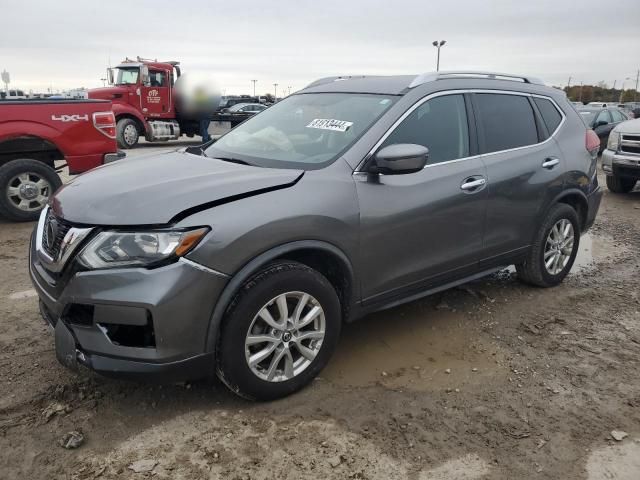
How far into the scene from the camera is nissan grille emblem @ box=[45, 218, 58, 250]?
284 cm

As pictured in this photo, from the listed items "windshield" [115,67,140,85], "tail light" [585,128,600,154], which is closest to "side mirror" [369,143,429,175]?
"tail light" [585,128,600,154]

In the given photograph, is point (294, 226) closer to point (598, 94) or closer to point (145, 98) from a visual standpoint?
point (145, 98)

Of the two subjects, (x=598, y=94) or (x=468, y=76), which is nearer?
(x=468, y=76)

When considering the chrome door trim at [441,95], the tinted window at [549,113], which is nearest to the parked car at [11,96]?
the chrome door trim at [441,95]

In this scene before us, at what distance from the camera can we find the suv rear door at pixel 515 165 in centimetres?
393

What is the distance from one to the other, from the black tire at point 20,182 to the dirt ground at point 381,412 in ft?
10.0

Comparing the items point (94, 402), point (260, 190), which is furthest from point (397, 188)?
point (94, 402)

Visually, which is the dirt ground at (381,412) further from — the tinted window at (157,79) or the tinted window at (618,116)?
the tinted window at (157,79)

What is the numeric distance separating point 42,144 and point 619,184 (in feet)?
30.7

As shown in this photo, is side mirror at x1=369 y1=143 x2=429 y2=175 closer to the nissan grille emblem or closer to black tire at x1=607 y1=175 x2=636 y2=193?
the nissan grille emblem

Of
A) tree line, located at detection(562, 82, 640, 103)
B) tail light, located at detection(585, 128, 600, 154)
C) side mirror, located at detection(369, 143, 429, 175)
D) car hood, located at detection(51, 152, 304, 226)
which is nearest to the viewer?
car hood, located at detection(51, 152, 304, 226)

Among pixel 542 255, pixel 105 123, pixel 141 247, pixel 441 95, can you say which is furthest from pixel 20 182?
pixel 542 255

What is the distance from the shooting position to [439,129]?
3.67m

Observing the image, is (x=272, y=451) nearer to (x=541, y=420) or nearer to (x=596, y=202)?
(x=541, y=420)
